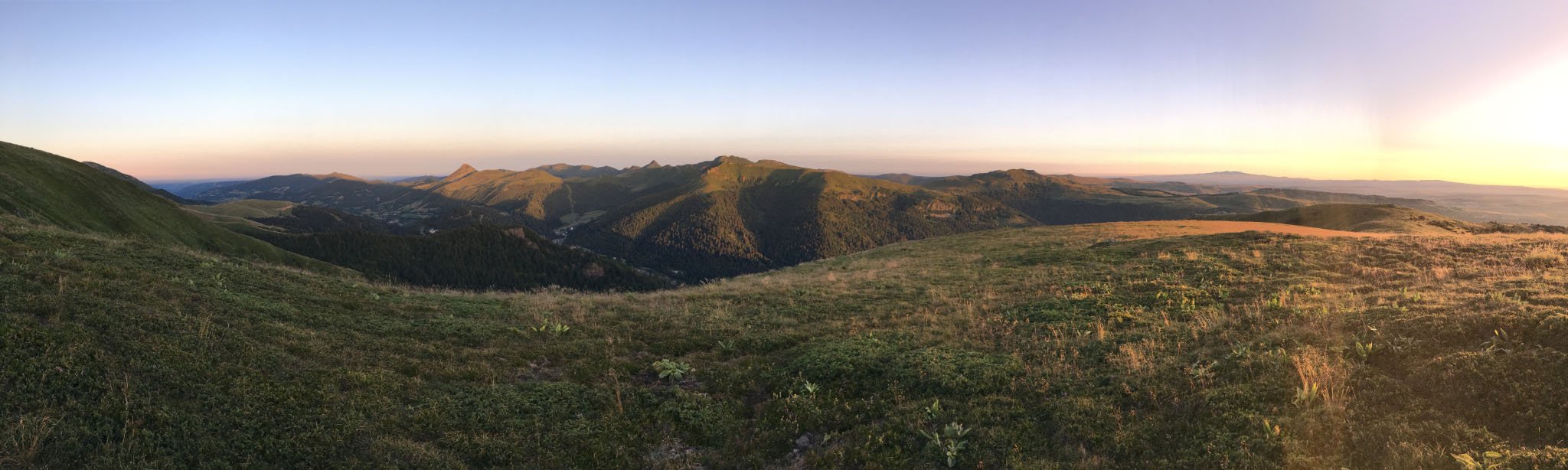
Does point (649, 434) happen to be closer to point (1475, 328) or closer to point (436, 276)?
point (1475, 328)

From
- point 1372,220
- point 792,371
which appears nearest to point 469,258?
point 792,371

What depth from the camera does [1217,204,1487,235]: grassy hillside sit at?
116ft

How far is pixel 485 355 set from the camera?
39.0 feet

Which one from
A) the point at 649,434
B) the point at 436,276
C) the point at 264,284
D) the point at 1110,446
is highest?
the point at 264,284

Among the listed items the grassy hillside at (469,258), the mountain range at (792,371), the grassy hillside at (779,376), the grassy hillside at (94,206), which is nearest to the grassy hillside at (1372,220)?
the mountain range at (792,371)

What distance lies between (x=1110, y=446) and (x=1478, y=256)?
2057cm

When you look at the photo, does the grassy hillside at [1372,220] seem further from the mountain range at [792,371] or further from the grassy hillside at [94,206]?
the grassy hillside at [94,206]

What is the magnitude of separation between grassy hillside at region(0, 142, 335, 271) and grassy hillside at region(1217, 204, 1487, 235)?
74027 mm

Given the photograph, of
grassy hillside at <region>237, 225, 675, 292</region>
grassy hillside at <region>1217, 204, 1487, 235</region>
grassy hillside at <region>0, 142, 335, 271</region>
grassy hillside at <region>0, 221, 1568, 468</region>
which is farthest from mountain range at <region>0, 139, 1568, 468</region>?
grassy hillside at <region>237, 225, 675, 292</region>

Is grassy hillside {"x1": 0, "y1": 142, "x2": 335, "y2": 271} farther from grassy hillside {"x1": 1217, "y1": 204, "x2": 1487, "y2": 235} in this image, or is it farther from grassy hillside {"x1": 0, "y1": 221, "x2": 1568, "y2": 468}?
grassy hillside {"x1": 1217, "y1": 204, "x2": 1487, "y2": 235}

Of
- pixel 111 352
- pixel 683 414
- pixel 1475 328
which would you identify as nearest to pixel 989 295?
pixel 1475 328

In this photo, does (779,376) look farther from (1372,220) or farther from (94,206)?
(1372,220)

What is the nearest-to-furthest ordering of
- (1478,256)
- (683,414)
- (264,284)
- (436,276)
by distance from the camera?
(683,414) < (264,284) < (1478,256) < (436,276)

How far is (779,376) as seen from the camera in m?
11.7
